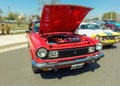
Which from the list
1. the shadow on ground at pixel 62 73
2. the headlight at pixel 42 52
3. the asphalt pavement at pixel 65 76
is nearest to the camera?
the headlight at pixel 42 52

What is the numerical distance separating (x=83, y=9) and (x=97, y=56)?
1544mm

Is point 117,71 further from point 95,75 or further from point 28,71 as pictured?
point 28,71

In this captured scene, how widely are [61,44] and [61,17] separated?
1.13 metres

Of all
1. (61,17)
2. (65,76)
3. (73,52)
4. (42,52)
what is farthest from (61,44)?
(61,17)

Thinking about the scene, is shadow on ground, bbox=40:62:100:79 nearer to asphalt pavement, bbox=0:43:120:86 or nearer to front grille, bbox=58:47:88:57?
asphalt pavement, bbox=0:43:120:86

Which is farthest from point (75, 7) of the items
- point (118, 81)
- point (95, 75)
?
point (118, 81)

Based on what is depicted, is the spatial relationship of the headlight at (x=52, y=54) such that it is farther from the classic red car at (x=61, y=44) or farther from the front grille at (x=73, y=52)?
the front grille at (x=73, y=52)

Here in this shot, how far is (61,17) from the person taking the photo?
4.77 meters

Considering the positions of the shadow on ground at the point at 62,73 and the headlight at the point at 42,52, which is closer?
the headlight at the point at 42,52

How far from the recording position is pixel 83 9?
15.6ft

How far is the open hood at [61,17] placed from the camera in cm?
432

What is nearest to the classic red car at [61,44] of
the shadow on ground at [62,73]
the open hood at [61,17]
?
the open hood at [61,17]

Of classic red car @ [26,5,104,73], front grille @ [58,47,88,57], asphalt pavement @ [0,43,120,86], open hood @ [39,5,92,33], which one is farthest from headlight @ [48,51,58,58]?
open hood @ [39,5,92,33]

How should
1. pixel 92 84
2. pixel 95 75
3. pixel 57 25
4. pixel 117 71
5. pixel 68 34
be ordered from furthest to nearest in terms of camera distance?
pixel 68 34, pixel 57 25, pixel 117 71, pixel 95 75, pixel 92 84
